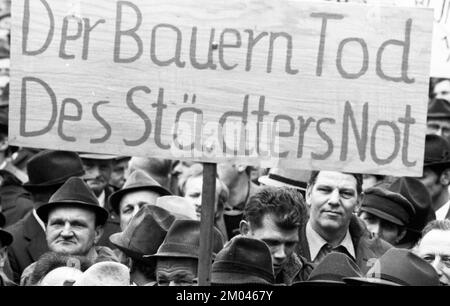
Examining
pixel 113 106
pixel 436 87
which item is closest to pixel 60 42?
pixel 113 106

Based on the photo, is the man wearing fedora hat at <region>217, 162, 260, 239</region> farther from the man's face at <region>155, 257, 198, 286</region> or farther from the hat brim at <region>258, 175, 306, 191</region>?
the man's face at <region>155, 257, 198, 286</region>

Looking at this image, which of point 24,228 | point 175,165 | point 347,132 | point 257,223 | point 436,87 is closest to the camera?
point 347,132

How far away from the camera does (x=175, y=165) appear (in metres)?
10.5

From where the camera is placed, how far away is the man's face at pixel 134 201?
8.53 metres

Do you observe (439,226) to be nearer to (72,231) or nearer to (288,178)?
(288,178)

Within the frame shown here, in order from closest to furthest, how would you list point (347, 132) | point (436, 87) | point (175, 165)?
point (347, 132)
point (175, 165)
point (436, 87)

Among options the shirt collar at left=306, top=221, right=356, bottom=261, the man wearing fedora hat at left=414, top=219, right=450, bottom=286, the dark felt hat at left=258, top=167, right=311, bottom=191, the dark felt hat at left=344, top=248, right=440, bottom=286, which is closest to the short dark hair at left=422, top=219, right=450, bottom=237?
the man wearing fedora hat at left=414, top=219, right=450, bottom=286

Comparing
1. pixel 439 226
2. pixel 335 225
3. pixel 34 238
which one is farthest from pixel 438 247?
pixel 34 238

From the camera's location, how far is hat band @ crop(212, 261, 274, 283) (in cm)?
646

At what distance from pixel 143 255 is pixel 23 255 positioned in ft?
3.24

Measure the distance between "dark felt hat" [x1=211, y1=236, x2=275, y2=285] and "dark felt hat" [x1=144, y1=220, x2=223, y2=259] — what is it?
1.32ft

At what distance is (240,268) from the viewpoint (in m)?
6.47

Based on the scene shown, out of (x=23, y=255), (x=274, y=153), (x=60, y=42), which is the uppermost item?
(x=60, y=42)
